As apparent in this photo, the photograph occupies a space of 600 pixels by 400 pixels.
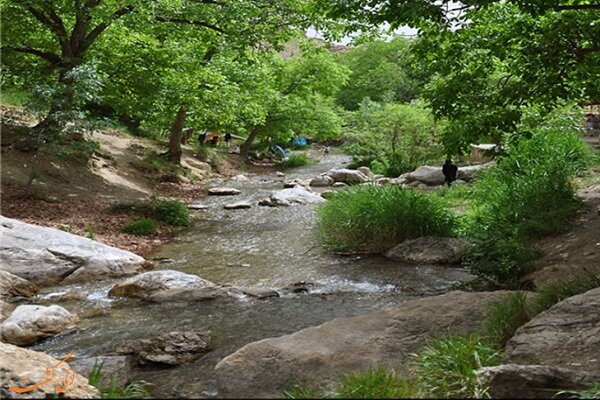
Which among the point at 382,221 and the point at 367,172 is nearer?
the point at 382,221

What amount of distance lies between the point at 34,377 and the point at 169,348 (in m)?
1.75

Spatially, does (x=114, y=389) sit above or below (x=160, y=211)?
above

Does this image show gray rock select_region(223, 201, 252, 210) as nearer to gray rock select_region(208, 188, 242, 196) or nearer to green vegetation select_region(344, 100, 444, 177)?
gray rock select_region(208, 188, 242, 196)

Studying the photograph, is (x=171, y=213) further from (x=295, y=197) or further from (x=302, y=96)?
(x=302, y=96)

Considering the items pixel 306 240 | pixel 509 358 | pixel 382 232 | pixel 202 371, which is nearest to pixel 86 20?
pixel 306 240

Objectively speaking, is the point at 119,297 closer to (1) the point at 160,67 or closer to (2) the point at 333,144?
(1) the point at 160,67

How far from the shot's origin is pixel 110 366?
13.9ft

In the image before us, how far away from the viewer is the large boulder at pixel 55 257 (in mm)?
7637

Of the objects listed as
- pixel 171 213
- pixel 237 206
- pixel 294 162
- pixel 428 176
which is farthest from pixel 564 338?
pixel 294 162

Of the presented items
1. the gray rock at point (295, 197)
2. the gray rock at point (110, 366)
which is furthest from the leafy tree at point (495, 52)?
the gray rock at point (295, 197)

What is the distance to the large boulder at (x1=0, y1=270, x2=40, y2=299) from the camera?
7.04m

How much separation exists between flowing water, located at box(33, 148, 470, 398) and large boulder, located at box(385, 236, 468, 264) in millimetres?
294

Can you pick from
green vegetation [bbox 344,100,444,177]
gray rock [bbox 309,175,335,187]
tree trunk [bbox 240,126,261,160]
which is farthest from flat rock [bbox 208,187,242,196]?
tree trunk [bbox 240,126,261,160]

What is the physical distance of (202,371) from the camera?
173 inches
